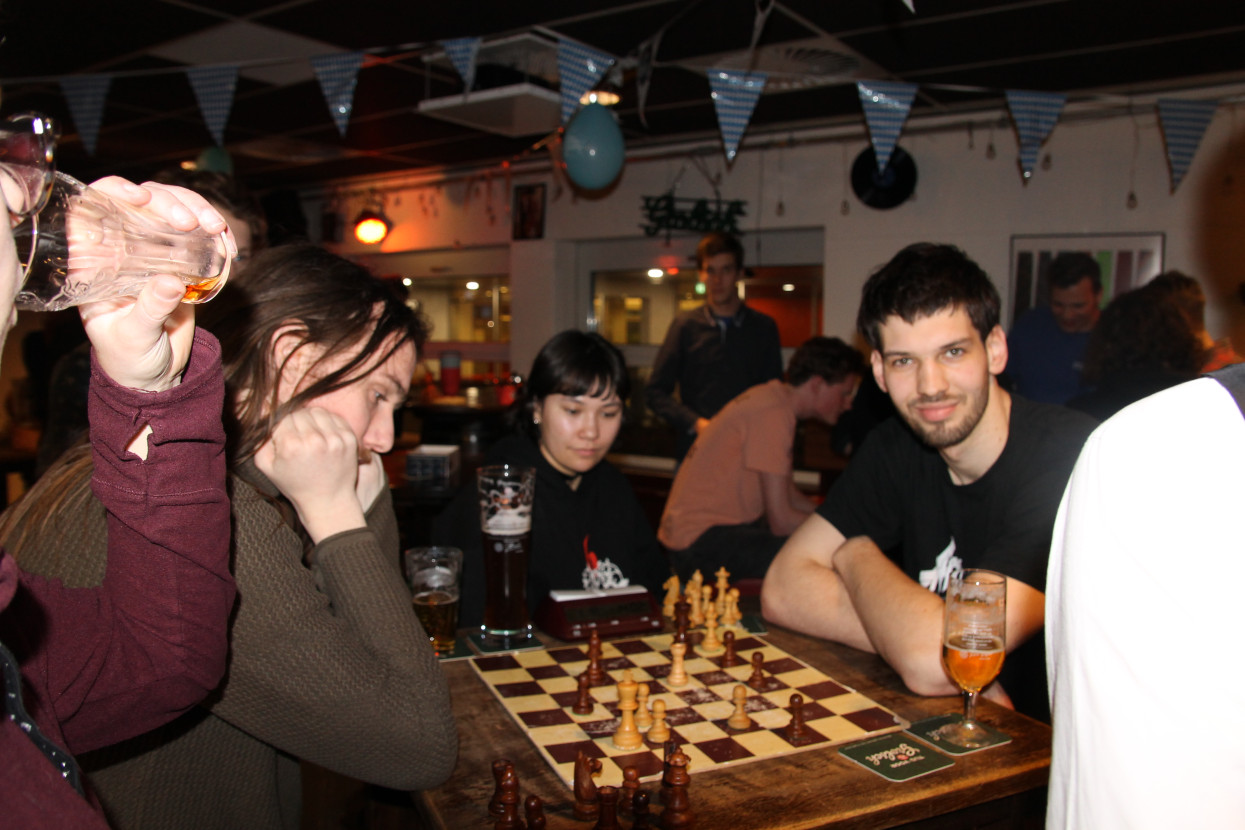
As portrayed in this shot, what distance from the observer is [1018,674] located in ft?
6.13

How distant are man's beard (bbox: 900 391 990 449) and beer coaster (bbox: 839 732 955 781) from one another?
0.79 m

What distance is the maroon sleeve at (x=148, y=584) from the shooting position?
764mm

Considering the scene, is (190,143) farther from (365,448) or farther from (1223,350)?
(1223,350)

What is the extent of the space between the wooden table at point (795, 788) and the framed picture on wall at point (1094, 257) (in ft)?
13.9

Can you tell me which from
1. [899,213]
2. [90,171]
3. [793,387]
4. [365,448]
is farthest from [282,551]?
[90,171]

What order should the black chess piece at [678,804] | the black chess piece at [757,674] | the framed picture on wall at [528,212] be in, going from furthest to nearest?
the framed picture on wall at [528,212] → the black chess piece at [757,674] → the black chess piece at [678,804]

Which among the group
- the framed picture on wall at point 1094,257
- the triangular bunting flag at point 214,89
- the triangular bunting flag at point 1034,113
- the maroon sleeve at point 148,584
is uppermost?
the triangular bunting flag at point 214,89

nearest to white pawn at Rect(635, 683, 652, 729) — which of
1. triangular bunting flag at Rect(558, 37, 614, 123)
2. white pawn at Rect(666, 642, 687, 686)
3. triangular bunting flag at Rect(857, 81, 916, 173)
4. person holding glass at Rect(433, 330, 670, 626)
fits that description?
white pawn at Rect(666, 642, 687, 686)

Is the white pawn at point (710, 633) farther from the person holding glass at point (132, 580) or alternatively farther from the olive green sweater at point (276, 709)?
the person holding glass at point (132, 580)

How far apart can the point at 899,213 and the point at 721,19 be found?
2336 millimetres

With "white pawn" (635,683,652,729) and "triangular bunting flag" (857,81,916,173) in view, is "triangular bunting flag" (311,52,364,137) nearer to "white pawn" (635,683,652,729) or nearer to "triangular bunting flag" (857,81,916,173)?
"triangular bunting flag" (857,81,916,173)

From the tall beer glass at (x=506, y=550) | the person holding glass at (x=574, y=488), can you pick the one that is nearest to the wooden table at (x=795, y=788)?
the tall beer glass at (x=506, y=550)

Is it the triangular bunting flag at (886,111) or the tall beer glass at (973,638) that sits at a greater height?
the triangular bunting flag at (886,111)

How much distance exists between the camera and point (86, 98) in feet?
15.4
